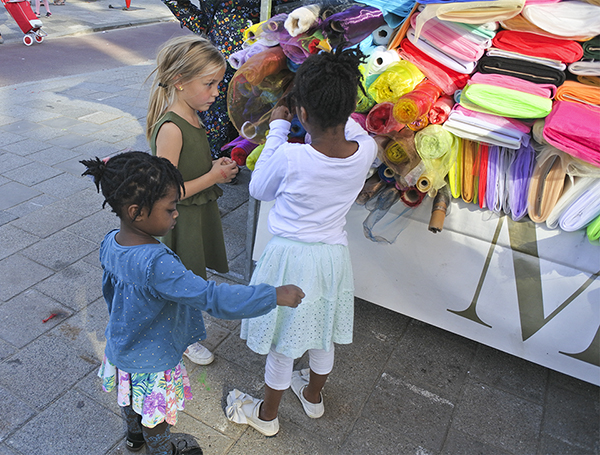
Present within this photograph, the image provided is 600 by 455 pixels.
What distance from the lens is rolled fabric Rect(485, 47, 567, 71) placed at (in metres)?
2.02

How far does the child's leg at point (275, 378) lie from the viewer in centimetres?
204

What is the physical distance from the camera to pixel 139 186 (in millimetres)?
1503

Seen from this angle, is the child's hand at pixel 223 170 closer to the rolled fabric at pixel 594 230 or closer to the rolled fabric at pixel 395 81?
the rolled fabric at pixel 395 81

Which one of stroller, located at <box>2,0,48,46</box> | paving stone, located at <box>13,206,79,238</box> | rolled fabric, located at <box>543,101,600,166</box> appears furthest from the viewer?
stroller, located at <box>2,0,48,46</box>

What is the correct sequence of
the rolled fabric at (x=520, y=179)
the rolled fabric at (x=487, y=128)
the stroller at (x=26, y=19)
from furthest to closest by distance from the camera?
the stroller at (x=26, y=19) < the rolled fabric at (x=520, y=179) < the rolled fabric at (x=487, y=128)

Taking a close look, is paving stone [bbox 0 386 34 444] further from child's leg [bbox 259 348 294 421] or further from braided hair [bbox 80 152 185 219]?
braided hair [bbox 80 152 185 219]

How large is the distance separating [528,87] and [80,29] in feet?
42.2

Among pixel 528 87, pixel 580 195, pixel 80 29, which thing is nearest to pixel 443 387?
pixel 580 195

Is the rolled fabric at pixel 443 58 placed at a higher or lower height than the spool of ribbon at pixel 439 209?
higher

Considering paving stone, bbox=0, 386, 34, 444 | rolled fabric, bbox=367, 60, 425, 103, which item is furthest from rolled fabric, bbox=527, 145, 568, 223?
paving stone, bbox=0, 386, 34, 444

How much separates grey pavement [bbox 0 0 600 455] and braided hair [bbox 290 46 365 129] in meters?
1.51

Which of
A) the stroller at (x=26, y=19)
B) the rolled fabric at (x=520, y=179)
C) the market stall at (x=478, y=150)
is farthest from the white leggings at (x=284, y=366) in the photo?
the stroller at (x=26, y=19)

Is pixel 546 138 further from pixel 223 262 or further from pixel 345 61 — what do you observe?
pixel 223 262

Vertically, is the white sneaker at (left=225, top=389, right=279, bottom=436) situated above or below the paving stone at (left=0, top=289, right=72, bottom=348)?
above
